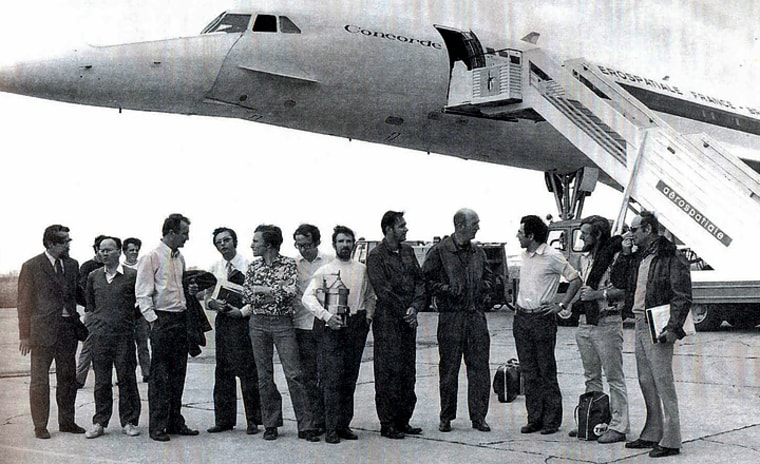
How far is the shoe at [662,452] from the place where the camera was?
5.36 meters

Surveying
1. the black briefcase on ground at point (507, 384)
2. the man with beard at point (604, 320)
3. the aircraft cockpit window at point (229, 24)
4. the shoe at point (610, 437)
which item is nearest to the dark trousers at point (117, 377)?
the black briefcase on ground at point (507, 384)

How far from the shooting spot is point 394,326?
6.29 metres

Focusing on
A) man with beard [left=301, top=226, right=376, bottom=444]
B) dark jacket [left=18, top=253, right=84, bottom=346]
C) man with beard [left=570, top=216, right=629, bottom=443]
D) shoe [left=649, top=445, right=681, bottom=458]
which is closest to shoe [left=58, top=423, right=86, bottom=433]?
dark jacket [left=18, top=253, right=84, bottom=346]

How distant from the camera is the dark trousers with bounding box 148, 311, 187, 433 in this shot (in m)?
6.22

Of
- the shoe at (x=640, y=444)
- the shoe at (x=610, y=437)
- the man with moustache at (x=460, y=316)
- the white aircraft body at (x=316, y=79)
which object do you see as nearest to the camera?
the shoe at (x=640, y=444)

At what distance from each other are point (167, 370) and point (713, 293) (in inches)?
340

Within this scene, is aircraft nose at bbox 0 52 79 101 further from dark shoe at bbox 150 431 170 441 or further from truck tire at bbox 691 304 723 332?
truck tire at bbox 691 304 723 332

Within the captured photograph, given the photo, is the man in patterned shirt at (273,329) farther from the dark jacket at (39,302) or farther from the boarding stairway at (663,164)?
the boarding stairway at (663,164)

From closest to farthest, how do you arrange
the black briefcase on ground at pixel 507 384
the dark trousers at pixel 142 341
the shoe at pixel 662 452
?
1. the shoe at pixel 662 452
2. the black briefcase on ground at pixel 507 384
3. the dark trousers at pixel 142 341

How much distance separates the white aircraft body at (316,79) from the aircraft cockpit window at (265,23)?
0.02 metres

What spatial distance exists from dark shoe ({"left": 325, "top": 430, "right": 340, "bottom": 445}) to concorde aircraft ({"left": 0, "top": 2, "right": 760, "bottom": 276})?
6517 mm

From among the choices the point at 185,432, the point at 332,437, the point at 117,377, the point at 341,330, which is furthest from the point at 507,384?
the point at 117,377

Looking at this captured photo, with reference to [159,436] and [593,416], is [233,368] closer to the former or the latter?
[159,436]

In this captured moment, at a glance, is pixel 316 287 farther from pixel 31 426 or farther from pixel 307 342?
pixel 31 426
